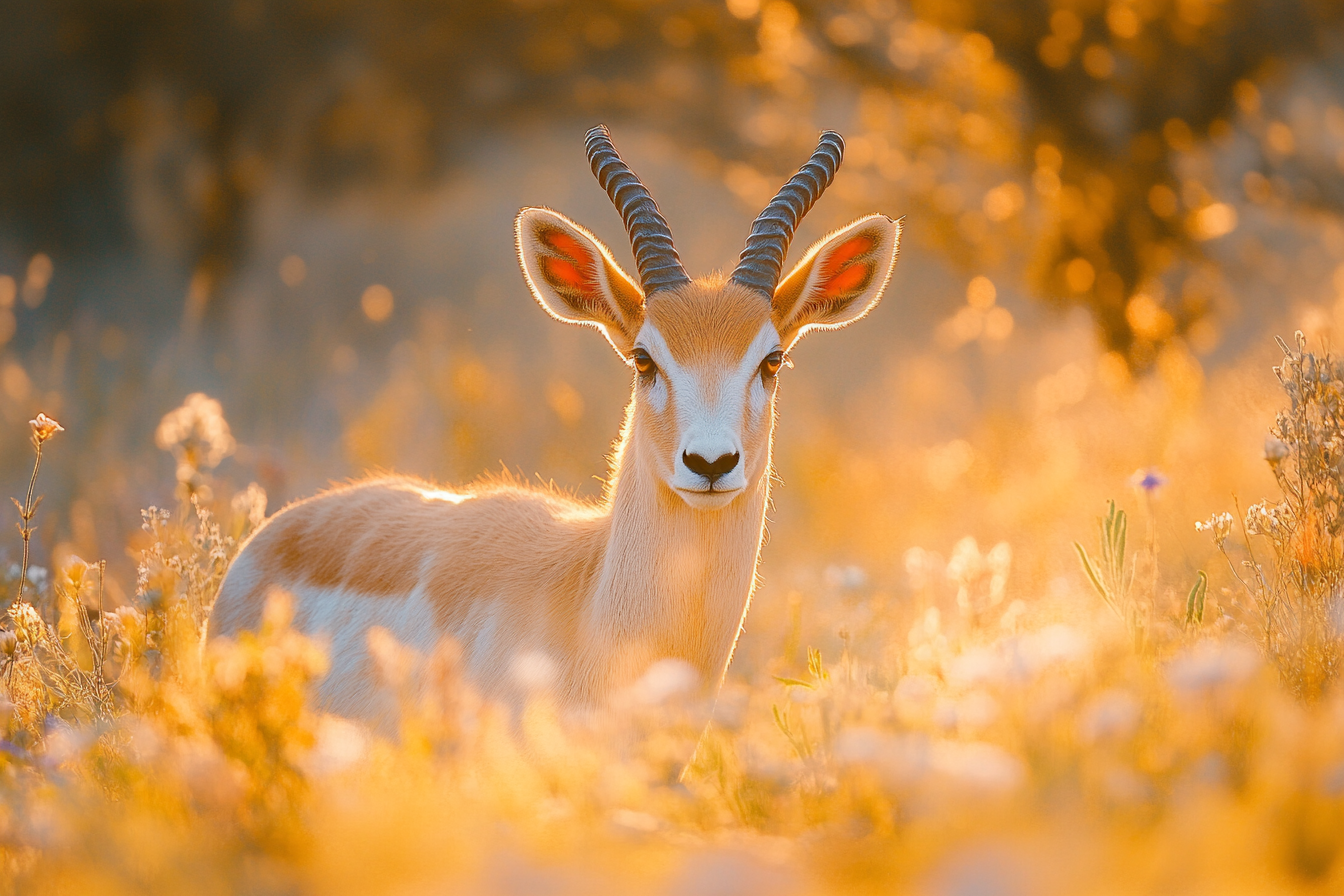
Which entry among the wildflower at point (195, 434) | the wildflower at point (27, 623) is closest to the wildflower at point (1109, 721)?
the wildflower at point (27, 623)

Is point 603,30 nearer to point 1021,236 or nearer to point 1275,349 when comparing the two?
point 1021,236

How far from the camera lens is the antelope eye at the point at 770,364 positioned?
3744 mm

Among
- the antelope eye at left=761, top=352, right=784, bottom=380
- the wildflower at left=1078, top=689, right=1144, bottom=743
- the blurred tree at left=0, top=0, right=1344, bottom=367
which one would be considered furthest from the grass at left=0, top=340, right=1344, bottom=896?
the blurred tree at left=0, top=0, right=1344, bottom=367

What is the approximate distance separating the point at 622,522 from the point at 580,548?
36cm

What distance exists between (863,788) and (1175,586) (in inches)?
117

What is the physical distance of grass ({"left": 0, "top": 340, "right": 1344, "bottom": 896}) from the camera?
1.77 meters

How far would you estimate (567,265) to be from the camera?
418cm

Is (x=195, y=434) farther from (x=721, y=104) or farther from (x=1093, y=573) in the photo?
(x=721, y=104)

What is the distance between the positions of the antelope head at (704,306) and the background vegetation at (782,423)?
0.86m

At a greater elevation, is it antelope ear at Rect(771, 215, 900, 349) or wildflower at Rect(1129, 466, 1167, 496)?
antelope ear at Rect(771, 215, 900, 349)

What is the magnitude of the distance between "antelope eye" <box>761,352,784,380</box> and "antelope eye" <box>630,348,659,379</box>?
401mm

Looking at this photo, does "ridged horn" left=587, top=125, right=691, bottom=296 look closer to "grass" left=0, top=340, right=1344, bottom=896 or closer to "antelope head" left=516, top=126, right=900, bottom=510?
"antelope head" left=516, top=126, right=900, bottom=510

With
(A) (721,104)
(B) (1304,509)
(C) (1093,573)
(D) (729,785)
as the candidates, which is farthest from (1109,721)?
(A) (721,104)

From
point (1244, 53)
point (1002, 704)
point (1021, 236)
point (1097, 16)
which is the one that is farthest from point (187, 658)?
point (1244, 53)
